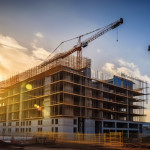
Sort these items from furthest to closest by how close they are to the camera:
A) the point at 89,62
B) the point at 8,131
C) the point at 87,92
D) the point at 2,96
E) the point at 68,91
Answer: the point at 2,96 → the point at 8,131 → the point at 89,62 → the point at 87,92 → the point at 68,91

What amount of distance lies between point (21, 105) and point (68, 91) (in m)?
22.6

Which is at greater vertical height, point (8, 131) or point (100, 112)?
point (100, 112)

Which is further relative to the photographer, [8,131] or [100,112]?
[8,131]

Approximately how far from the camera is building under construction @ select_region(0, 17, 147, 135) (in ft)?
189

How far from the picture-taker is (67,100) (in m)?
57.1

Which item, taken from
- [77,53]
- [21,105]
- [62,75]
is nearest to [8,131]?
[21,105]

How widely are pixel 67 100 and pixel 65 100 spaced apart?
1.88 feet

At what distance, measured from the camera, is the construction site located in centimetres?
5750

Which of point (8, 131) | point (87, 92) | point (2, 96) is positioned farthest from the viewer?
point (2, 96)

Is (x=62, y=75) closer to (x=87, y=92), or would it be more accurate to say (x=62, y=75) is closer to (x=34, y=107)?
(x=87, y=92)

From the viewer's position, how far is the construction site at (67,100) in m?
57.5

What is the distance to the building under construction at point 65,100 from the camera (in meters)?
57.5

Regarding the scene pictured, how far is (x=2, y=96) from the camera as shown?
284 ft

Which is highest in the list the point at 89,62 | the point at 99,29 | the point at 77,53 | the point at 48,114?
the point at 99,29
